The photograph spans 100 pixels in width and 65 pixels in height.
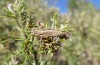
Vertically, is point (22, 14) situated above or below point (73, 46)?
above

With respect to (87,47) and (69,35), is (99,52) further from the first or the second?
(69,35)

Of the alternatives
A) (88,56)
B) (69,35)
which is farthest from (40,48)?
(88,56)

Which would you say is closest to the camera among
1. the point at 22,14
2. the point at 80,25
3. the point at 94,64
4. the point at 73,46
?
the point at 22,14

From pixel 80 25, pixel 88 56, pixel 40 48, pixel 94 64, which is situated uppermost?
pixel 40 48

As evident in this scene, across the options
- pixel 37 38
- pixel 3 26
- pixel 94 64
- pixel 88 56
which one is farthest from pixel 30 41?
pixel 94 64

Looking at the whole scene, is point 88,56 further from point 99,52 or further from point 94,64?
point 94,64

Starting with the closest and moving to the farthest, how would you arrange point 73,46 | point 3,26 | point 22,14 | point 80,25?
point 22,14, point 3,26, point 73,46, point 80,25

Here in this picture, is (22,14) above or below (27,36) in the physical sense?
above

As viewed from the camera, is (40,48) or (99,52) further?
(99,52)

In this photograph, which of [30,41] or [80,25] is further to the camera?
[80,25]
